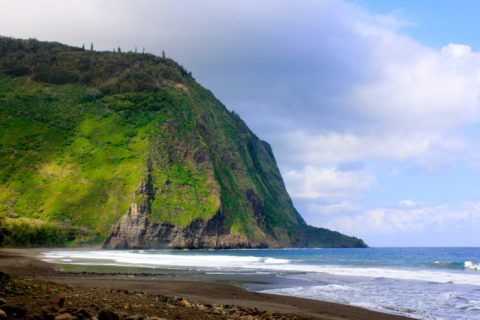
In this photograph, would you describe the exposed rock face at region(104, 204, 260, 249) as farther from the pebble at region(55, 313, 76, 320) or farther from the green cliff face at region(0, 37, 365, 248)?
the pebble at region(55, 313, 76, 320)

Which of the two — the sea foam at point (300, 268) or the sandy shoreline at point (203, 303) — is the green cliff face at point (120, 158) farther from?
the sandy shoreline at point (203, 303)

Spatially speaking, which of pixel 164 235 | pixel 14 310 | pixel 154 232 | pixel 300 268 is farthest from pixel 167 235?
pixel 14 310

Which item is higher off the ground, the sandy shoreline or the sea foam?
the sandy shoreline

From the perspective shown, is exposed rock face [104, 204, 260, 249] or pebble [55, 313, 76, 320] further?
exposed rock face [104, 204, 260, 249]

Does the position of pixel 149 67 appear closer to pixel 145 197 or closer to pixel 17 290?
pixel 145 197

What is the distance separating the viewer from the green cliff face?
100312mm

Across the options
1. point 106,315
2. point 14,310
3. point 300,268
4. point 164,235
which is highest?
point 164,235

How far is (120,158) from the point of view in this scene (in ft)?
372

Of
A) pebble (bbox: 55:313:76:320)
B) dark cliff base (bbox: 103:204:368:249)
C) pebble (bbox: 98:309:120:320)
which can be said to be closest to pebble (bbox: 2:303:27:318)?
pebble (bbox: 55:313:76:320)

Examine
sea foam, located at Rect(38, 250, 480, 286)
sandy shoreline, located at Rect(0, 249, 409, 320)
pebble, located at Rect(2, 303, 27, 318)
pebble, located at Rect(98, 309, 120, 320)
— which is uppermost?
→ pebble, located at Rect(2, 303, 27, 318)

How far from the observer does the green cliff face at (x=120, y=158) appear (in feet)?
329

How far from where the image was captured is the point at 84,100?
13138cm

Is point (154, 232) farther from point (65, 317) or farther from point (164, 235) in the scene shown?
point (65, 317)

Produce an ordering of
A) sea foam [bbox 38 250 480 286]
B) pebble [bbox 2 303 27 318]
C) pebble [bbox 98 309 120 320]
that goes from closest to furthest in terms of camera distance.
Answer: pebble [bbox 2 303 27 318]
pebble [bbox 98 309 120 320]
sea foam [bbox 38 250 480 286]
